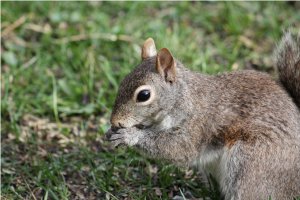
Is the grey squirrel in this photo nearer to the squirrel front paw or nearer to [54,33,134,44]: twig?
the squirrel front paw

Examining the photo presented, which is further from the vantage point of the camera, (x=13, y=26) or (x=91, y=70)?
(x=13, y=26)

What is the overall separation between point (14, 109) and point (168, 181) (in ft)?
3.75

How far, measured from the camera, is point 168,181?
3.60 meters

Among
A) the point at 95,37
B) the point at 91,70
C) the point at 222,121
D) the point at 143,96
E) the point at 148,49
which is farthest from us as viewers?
the point at 95,37

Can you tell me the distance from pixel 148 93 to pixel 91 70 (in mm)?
1357

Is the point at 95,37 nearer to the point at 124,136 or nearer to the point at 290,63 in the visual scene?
the point at 124,136

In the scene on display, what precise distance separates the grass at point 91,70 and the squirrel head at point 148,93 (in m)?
0.43

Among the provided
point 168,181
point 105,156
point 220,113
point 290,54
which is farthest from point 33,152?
point 290,54

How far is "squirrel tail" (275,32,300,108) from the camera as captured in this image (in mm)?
3283

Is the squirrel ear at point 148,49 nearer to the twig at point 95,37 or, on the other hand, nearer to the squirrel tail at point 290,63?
the squirrel tail at point 290,63

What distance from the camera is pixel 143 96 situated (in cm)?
316

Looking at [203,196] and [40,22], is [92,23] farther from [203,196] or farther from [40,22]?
[203,196]

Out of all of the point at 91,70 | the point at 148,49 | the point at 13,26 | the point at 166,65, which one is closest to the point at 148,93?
the point at 166,65

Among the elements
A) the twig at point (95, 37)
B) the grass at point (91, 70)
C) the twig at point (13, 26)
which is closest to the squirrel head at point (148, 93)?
the grass at point (91, 70)
